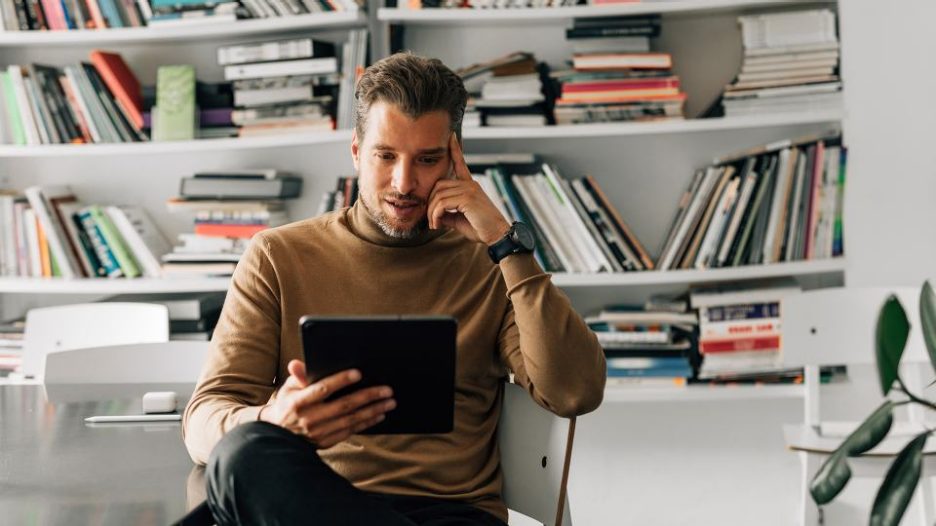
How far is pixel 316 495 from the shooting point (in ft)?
4.12

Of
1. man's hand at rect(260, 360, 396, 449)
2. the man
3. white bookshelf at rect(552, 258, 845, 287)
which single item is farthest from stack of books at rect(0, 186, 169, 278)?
man's hand at rect(260, 360, 396, 449)

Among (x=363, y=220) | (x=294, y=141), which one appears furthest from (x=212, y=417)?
(x=294, y=141)

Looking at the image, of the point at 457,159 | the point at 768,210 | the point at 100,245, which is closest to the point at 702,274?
the point at 768,210

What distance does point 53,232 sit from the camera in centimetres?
327

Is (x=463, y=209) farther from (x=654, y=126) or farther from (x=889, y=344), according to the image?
(x=654, y=126)

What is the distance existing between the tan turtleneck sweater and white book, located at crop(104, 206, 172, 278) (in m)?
1.53

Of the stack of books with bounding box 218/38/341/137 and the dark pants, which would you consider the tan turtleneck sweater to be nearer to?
the dark pants

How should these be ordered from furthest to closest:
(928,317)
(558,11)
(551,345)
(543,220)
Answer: (543,220), (558,11), (551,345), (928,317)

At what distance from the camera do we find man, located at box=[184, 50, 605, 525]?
1670 millimetres

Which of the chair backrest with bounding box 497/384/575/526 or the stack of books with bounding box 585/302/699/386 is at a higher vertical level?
the chair backrest with bounding box 497/384/575/526

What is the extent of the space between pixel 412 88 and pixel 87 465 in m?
0.74

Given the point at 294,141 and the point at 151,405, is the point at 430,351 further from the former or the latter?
the point at 294,141

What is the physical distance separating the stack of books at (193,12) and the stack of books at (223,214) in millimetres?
433

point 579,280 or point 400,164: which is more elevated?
point 400,164
